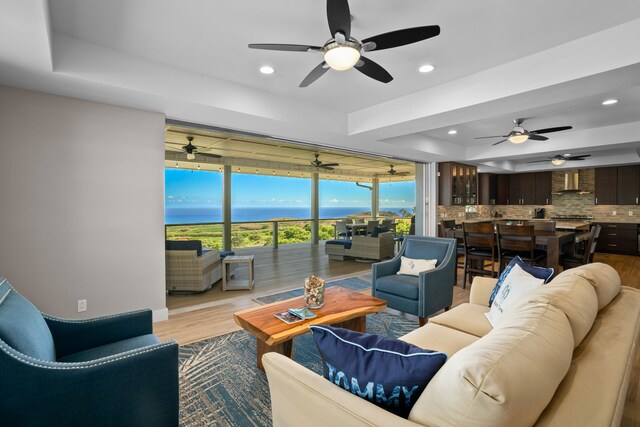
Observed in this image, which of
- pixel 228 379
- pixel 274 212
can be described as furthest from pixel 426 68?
pixel 274 212

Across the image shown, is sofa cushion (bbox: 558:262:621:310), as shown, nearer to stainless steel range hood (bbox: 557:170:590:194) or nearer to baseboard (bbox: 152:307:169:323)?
baseboard (bbox: 152:307:169:323)

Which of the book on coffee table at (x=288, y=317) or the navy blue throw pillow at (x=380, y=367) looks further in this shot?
the book on coffee table at (x=288, y=317)

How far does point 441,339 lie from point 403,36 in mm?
1941

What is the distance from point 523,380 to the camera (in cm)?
80

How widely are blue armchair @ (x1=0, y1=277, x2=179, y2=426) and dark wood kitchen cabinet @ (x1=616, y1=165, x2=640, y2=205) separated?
10.5m

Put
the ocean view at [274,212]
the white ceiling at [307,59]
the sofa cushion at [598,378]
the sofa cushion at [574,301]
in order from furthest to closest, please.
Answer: the ocean view at [274,212]
the white ceiling at [307,59]
the sofa cushion at [574,301]
the sofa cushion at [598,378]

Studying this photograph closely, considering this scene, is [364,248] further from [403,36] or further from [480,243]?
[403,36]

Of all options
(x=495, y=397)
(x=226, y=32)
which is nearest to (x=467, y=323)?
(x=495, y=397)

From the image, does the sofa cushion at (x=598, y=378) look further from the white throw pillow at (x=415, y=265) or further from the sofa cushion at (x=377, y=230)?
the sofa cushion at (x=377, y=230)

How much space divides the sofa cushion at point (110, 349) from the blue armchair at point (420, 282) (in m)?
2.32

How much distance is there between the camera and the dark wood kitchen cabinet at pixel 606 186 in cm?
810

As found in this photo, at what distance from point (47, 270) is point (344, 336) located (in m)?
3.21

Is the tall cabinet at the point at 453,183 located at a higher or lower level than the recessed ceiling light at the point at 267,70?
lower

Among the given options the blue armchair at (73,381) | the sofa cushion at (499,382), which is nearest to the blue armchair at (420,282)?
the sofa cushion at (499,382)
